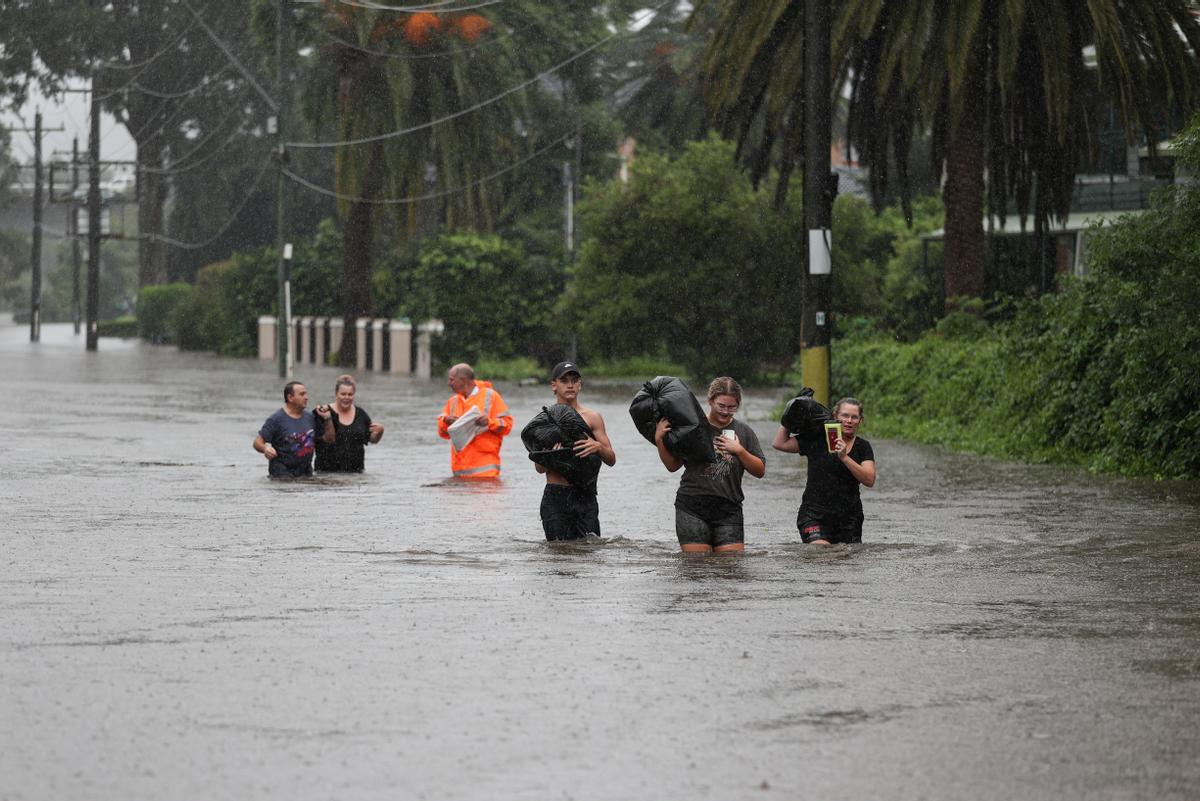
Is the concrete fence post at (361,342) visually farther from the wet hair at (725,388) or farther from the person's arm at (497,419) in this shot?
the wet hair at (725,388)

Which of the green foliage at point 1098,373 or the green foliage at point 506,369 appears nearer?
the green foliage at point 1098,373

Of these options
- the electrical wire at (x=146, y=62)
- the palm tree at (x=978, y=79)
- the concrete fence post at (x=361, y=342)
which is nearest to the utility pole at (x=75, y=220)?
the electrical wire at (x=146, y=62)

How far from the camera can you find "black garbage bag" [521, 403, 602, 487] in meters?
13.6

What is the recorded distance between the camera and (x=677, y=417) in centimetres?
1262

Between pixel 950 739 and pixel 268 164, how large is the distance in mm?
75805

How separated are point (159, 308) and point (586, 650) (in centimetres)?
8155

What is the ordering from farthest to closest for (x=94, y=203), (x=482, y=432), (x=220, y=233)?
(x=220, y=233) → (x=94, y=203) → (x=482, y=432)

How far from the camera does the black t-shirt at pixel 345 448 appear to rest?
19.8 meters

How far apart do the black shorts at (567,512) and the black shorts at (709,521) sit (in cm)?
111

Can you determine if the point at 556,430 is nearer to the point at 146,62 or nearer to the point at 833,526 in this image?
the point at 833,526

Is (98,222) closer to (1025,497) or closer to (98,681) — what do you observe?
(1025,497)

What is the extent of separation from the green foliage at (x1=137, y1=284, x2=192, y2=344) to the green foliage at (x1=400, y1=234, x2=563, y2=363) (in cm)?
3262

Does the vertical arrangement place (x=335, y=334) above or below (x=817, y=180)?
below

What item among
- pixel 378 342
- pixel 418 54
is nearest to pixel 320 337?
pixel 378 342
